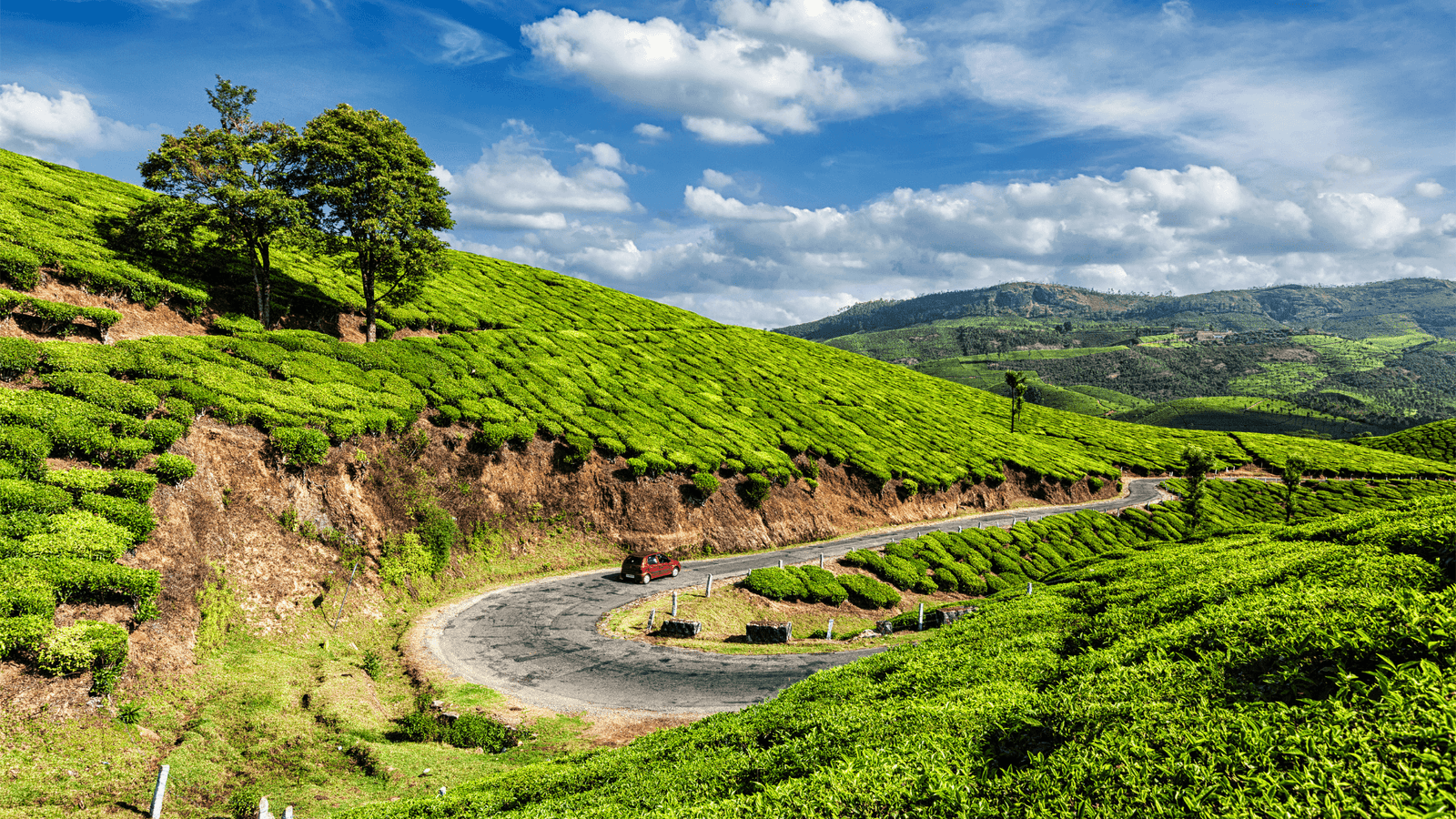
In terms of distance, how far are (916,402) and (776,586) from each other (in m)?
66.5

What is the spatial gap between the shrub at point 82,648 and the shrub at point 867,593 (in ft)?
97.5

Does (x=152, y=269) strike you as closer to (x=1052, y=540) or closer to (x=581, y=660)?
(x=581, y=660)

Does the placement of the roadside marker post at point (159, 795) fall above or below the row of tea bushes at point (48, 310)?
below

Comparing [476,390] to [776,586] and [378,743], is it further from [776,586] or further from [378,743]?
[378,743]

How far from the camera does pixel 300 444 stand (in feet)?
89.6

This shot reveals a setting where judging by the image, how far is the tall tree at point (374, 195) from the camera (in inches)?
1468

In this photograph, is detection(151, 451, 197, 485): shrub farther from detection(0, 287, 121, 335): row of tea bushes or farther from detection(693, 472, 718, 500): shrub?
detection(693, 472, 718, 500): shrub

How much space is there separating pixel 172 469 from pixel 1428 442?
23475 centimetres

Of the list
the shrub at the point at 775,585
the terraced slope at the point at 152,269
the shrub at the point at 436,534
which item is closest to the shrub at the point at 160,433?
the shrub at the point at 436,534

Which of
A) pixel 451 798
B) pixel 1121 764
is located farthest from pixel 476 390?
pixel 1121 764

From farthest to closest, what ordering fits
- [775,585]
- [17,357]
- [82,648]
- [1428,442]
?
[1428,442], [775,585], [17,357], [82,648]

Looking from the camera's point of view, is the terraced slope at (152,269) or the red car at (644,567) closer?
the terraced slope at (152,269)

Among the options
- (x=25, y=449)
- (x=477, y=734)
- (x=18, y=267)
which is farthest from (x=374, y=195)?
(x=477, y=734)

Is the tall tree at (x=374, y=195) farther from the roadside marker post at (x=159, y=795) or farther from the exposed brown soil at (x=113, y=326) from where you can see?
the roadside marker post at (x=159, y=795)
